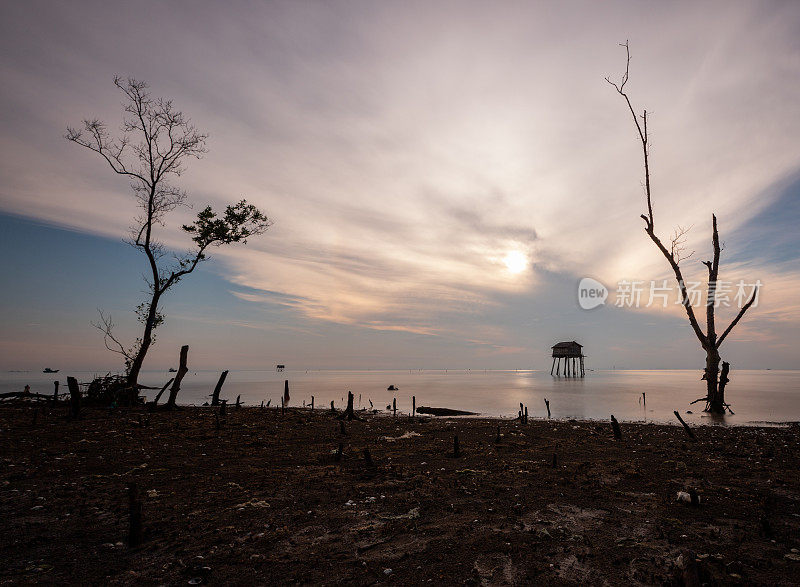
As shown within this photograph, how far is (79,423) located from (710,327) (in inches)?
1471

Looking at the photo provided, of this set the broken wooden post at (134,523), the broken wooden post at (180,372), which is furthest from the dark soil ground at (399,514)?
the broken wooden post at (180,372)

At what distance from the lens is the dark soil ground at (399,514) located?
5668 mm

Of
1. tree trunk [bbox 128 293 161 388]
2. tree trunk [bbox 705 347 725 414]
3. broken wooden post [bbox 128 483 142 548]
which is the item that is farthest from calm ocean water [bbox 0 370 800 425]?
broken wooden post [bbox 128 483 142 548]

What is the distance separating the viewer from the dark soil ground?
5668 millimetres

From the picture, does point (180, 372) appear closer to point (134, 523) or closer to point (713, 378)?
point (134, 523)

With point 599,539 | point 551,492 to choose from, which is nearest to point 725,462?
point 551,492

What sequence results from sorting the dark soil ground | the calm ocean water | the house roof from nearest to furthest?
the dark soil ground < the calm ocean water < the house roof

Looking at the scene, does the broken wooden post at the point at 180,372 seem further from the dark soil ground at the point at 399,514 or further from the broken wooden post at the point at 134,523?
the broken wooden post at the point at 134,523

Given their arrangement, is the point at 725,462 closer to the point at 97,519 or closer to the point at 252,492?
the point at 252,492

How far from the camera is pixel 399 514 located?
306 inches

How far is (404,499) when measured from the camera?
8570 millimetres

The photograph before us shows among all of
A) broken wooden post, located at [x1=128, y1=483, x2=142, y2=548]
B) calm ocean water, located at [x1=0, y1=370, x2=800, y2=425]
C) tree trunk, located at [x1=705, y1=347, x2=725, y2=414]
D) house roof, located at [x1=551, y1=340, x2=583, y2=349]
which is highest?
house roof, located at [x1=551, y1=340, x2=583, y2=349]

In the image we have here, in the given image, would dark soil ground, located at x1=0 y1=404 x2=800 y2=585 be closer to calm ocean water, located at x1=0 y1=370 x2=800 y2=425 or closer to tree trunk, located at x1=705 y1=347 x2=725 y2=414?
tree trunk, located at x1=705 y1=347 x2=725 y2=414


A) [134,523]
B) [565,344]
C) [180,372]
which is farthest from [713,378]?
[565,344]
